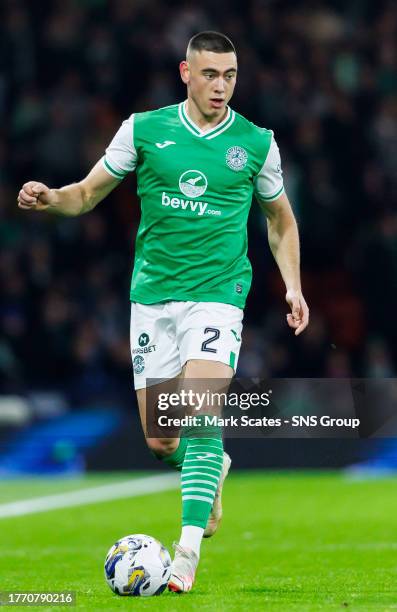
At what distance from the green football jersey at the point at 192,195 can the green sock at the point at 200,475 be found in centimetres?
70

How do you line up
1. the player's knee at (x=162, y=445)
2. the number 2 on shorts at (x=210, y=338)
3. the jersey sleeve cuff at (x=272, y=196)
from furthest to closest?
the player's knee at (x=162, y=445), the jersey sleeve cuff at (x=272, y=196), the number 2 on shorts at (x=210, y=338)

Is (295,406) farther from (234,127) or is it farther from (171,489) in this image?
(171,489)

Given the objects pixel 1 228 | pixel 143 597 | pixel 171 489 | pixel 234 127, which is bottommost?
pixel 171 489

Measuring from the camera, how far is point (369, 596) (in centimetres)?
659

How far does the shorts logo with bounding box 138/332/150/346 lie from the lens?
7.50 m

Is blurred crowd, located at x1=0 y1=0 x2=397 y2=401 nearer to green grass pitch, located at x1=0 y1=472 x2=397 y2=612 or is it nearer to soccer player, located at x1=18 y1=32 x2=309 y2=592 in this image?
green grass pitch, located at x1=0 y1=472 x2=397 y2=612

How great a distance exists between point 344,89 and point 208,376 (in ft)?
37.3

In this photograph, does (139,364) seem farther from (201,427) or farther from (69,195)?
(69,195)

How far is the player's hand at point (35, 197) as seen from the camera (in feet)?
23.0

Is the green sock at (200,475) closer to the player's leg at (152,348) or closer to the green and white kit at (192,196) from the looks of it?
the player's leg at (152,348)

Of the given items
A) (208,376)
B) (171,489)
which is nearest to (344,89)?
(171,489)

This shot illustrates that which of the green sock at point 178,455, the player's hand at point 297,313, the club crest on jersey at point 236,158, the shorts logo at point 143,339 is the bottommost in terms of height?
the green sock at point 178,455

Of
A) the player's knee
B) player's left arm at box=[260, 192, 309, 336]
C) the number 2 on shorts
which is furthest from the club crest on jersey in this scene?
the player's knee

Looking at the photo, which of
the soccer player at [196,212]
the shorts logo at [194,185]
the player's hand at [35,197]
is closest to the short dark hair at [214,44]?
the soccer player at [196,212]
